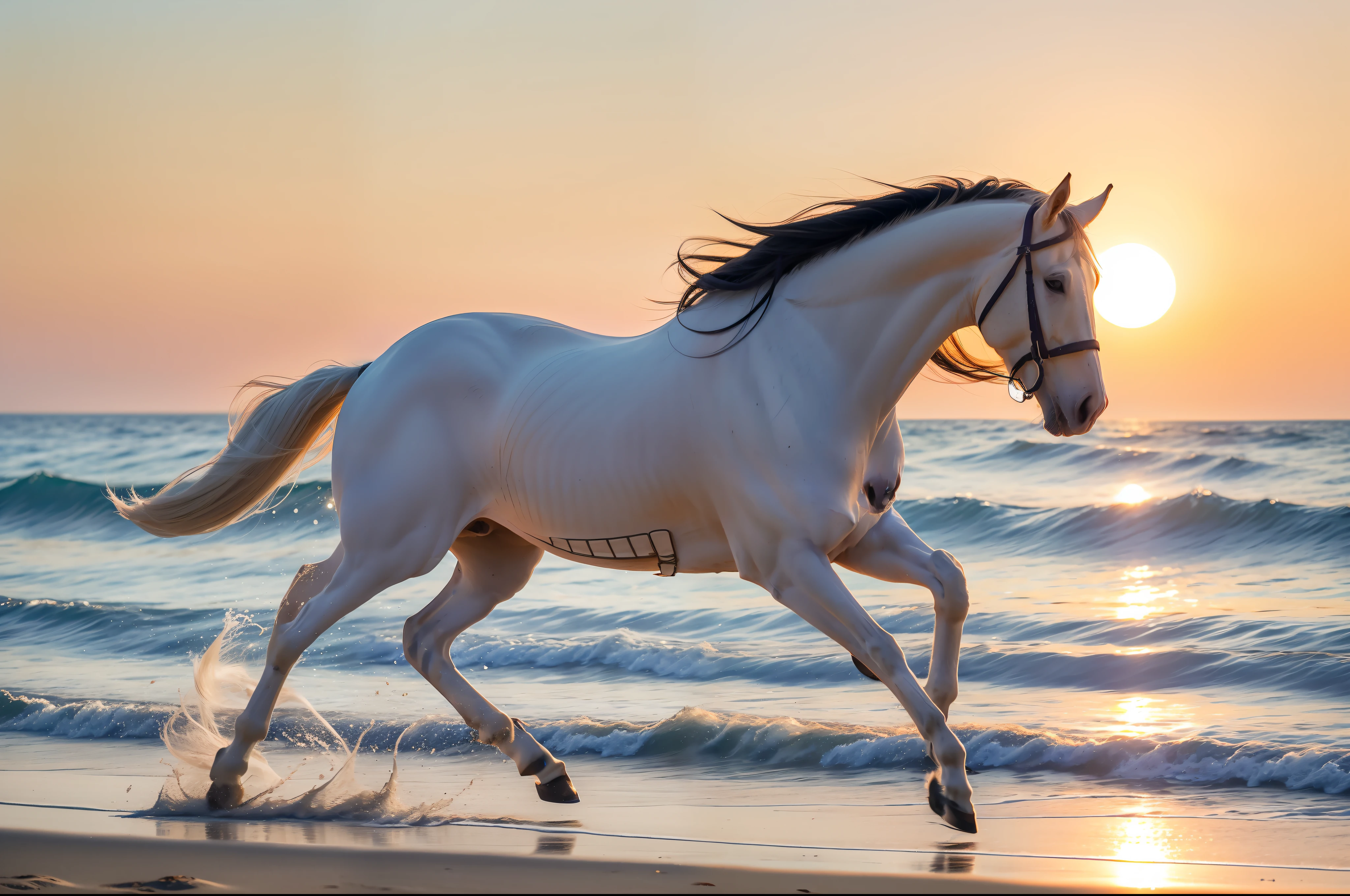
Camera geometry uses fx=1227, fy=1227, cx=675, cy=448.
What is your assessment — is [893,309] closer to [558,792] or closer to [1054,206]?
[1054,206]

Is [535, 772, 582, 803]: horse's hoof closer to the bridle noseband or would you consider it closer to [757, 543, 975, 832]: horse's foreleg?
[757, 543, 975, 832]: horse's foreleg

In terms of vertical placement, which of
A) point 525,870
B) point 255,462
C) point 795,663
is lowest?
point 795,663

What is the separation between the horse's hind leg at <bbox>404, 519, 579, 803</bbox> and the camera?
4414 millimetres

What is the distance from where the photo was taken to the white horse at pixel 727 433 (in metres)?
3.57

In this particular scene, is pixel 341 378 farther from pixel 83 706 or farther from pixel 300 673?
pixel 300 673

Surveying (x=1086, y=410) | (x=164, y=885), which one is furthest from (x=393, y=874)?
(x=1086, y=410)

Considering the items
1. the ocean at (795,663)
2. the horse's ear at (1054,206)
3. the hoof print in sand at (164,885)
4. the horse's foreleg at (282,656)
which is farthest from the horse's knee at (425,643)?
the horse's ear at (1054,206)

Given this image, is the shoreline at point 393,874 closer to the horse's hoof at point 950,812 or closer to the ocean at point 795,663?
the horse's hoof at point 950,812

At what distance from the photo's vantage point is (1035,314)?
138 inches

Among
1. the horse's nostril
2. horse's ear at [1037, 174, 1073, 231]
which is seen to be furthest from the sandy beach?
horse's ear at [1037, 174, 1073, 231]

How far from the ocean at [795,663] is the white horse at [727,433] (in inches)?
35.2

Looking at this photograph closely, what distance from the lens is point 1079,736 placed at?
5613 mm

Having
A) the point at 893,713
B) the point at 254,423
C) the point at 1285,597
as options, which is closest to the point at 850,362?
the point at 254,423

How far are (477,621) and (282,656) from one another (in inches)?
27.5
